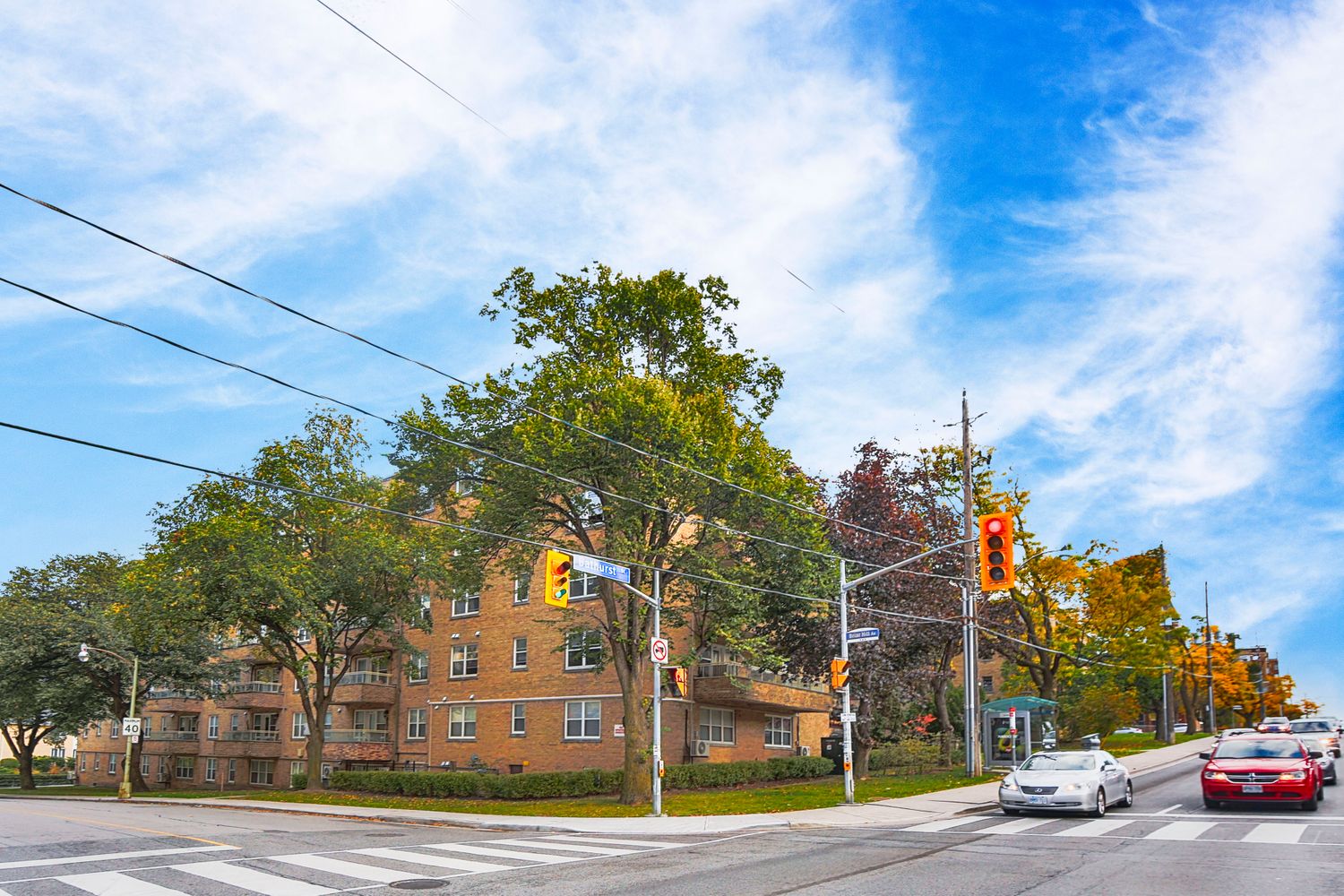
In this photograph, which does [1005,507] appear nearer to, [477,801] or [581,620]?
[581,620]

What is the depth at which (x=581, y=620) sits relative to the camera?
38.9 metres

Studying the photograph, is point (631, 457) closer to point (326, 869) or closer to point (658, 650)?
point (658, 650)

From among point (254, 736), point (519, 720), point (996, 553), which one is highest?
point (996, 553)

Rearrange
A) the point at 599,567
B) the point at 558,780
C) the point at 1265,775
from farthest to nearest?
the point at 558,780 < the point at 599,567 < the point at 1265,775

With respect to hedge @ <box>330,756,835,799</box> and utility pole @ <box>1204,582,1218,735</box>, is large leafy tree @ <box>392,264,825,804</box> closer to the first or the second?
hedge @ <box>330,756,835,799</box>

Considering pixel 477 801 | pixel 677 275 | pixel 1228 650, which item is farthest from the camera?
pixel 1228 650

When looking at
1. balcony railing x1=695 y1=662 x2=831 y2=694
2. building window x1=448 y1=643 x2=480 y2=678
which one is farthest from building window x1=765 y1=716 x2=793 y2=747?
building window x1=448 y1=643 x2=480 y2=678

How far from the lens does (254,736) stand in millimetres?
57562

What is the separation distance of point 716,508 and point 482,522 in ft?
21.6

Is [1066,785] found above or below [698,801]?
above

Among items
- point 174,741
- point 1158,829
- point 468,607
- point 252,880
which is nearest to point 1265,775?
point 1158,829

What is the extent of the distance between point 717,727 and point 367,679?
18.1m

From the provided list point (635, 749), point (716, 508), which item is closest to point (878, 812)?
point (635, 749)

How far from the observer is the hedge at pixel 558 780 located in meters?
32.6
